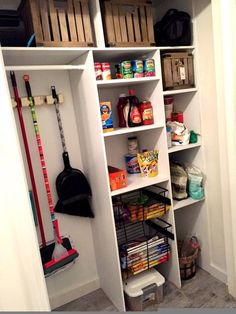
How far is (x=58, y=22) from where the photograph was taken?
1.42m

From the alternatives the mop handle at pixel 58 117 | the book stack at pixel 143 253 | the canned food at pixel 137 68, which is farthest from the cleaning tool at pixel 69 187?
the canned food at pixel 137 68

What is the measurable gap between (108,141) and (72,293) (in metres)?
1.26

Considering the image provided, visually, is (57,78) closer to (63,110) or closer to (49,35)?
(63,110)

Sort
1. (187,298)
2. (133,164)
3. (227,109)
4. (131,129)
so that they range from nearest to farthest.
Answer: (227,109) → (131,129) → (187,298) → (133,164)

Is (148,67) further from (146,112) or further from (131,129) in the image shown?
(131,129)

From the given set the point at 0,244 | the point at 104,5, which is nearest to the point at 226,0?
the point at 104,5

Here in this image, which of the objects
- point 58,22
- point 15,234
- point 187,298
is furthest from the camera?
point 187,298

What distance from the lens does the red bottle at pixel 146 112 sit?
1773 millimetres

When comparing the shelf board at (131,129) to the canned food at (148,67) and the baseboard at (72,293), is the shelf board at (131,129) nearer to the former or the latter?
the canned food at (148,67)

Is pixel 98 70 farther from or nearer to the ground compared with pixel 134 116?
farther from the ground

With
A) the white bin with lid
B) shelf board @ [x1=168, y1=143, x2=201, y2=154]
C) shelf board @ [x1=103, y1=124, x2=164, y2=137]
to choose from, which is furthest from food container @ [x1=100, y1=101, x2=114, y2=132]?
the white bin with lid

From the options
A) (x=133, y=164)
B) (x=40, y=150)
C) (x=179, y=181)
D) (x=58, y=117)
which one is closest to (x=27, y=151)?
(x=40, y=150)

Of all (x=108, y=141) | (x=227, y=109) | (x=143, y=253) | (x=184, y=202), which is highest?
(x=227, y=109)

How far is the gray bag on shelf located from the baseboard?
1.00 metres
